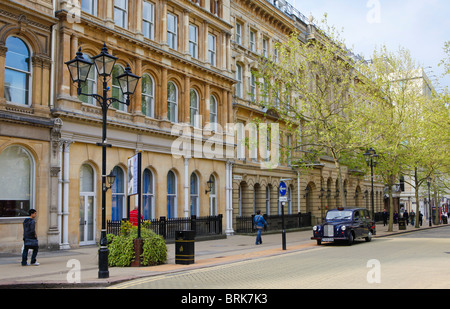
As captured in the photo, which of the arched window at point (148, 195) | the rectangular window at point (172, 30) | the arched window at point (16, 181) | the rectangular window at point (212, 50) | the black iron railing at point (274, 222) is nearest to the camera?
the arched window at point (16, 181)

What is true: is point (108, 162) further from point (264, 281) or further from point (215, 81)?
point (264, 281)

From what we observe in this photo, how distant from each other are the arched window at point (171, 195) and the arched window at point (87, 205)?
Answer: 6105 millimetres

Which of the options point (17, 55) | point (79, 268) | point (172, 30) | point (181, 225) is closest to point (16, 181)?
point (17, 55)

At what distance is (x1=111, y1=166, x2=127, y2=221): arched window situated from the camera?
76.8 ft

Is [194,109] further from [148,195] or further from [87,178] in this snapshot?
[87,178]

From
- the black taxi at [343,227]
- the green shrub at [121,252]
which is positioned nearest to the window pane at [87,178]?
the green shrub at [121,252]

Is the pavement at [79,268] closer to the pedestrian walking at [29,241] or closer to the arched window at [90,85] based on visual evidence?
the pedestrian walking at [29,241]

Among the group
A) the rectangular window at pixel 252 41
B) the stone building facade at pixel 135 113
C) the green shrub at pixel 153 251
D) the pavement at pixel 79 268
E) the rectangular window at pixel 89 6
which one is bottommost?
the pavement at pixel 79 268

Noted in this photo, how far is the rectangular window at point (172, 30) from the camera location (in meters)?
28.1

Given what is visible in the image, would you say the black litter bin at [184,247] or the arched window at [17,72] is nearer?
the black litter bin at [184,247]

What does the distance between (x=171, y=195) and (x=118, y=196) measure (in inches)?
179

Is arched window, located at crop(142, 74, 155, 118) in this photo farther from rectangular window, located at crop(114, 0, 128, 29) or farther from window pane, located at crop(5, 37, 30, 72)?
window pane, located at crop(5, 37, 30, 72)

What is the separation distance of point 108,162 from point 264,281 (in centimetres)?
1343

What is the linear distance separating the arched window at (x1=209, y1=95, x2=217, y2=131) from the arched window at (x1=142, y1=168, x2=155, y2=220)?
22.9 feet
